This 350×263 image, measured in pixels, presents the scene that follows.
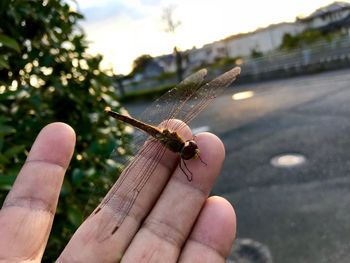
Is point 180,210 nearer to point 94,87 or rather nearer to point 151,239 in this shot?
point 151,239

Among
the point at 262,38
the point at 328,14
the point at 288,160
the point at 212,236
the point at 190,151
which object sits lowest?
the point at 262,38

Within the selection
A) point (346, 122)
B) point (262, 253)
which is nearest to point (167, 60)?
point (346, 122)

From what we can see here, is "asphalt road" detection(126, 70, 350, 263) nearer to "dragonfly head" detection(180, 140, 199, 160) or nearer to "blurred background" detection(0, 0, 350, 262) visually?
"blurred background" detection(0, 0, 350, 262)

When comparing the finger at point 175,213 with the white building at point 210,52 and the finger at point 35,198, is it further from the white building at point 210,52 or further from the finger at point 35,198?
the white building at point 210,52

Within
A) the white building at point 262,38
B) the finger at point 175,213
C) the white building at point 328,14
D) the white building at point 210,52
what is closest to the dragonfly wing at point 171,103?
the finger at point 175,213

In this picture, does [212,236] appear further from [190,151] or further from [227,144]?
[227,144]

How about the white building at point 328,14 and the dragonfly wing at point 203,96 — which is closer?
the dragonfly wing at point 203,96

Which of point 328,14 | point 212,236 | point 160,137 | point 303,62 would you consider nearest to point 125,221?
point 212,236
